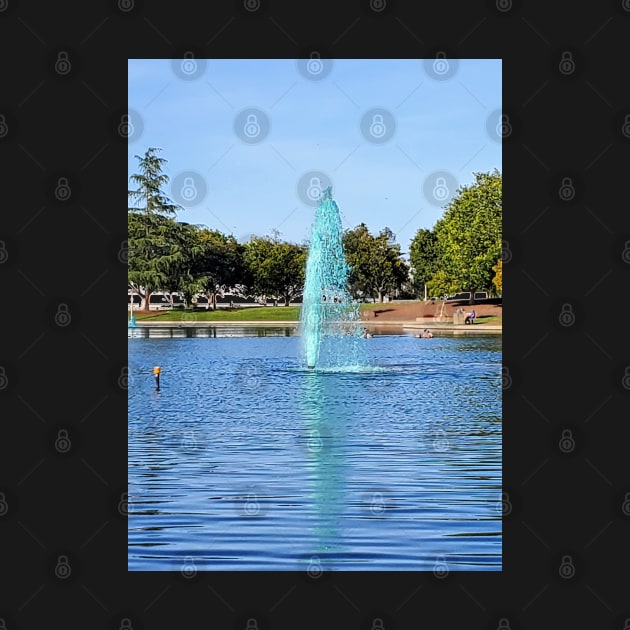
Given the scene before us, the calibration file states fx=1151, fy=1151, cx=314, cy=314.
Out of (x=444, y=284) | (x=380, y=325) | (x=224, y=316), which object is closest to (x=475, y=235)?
(x=444, y=284)

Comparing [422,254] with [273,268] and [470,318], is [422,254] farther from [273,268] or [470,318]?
[470,318]

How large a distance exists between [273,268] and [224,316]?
19424 mm

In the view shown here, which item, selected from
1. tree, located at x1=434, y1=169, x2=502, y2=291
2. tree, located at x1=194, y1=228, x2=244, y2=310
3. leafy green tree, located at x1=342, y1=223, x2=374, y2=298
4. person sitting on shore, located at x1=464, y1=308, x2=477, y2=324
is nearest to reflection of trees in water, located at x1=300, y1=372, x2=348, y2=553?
person sitting on shore, located at x1=464, y1=308, x2=477, y2=324

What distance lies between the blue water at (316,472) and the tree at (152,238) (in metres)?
60.3

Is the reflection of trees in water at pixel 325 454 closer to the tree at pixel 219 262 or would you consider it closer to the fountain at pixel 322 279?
the fountain at pixel 322 279

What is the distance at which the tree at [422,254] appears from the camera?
398 ft

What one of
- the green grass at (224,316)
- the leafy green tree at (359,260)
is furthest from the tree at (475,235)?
the leafy green tree at (359,260)

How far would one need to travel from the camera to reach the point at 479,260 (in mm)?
85188

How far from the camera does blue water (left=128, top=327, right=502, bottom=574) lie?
1216 centimetres

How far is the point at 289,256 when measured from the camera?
121 metres
